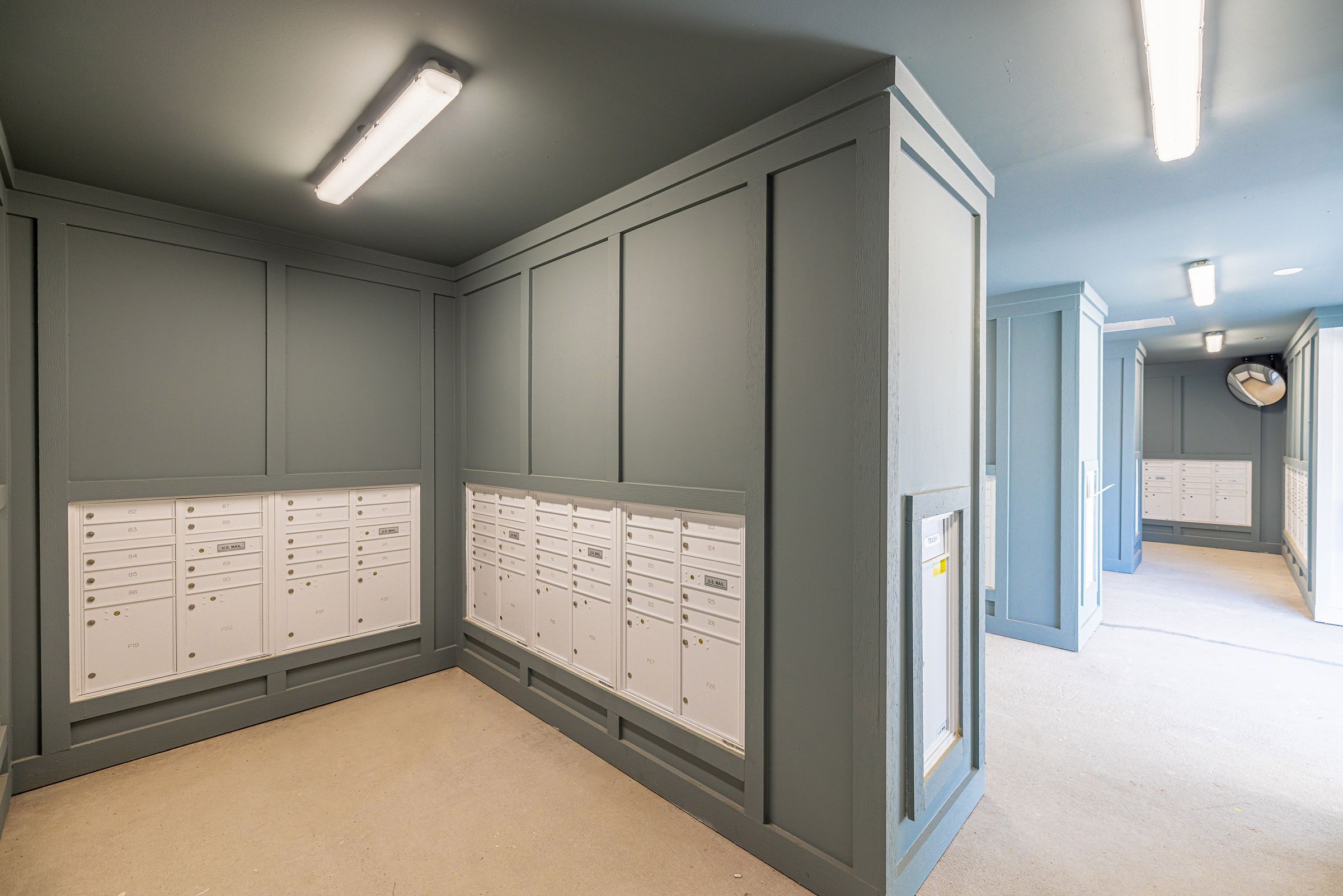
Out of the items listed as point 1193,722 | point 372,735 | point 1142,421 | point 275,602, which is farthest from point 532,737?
point 1142,421

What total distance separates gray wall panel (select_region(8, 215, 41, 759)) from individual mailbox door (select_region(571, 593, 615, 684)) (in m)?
2.25

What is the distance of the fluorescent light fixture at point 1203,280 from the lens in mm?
3557

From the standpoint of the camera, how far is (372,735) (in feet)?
9.36

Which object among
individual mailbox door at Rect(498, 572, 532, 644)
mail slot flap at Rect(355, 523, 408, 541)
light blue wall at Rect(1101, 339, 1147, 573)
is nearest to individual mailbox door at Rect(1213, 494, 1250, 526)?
light blue wall at Rect(1101, 339, 1147, 573)

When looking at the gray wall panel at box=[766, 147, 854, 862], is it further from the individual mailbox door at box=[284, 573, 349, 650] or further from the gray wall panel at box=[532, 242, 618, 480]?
the individual mailbox door at box=[284, 573, 349, 650]

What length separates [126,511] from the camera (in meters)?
2.65

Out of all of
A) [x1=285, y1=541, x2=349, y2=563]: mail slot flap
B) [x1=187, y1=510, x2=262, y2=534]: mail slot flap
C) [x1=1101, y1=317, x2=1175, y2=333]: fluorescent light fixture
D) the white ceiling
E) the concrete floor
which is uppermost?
the white ceiling

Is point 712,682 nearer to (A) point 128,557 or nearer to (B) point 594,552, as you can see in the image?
(B) point 594,552

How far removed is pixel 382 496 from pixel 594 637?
64.5 inches

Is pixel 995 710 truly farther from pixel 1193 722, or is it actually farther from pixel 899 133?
pixel 899 133

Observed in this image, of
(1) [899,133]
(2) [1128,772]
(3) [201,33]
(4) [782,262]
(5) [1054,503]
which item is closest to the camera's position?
(3) [201,33]

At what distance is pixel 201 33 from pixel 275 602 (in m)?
2.57

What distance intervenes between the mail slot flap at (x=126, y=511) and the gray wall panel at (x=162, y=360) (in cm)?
12

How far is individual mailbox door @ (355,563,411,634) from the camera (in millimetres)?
3352
